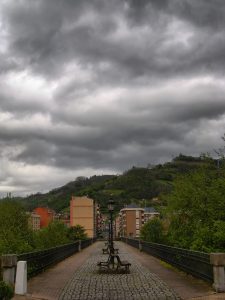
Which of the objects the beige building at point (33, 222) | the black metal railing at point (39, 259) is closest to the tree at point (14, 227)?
the black metal railing at point (39, 259)

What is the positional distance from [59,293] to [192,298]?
11.9ft

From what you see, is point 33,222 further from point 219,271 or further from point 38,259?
point 219,271

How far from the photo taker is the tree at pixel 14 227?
65.5ft

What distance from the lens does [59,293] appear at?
1338 cm

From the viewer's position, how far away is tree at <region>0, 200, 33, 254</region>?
786 inches

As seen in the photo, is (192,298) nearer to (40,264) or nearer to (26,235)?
(40,264)

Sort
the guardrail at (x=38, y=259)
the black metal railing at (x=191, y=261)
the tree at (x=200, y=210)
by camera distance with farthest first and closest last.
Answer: the tree at (x=200, y=210) → the guardrail at (x=38, y=259) → the black metal railing at (x=191, y=261)

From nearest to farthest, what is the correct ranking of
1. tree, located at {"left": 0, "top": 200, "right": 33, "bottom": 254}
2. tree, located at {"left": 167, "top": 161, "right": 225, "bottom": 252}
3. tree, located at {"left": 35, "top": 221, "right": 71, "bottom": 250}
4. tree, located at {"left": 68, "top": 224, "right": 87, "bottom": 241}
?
tree, located at {"left": 167, "top": 161, "right": 225, "bottom": 252} < tree, located at {"left": 0, "top": 200, "right": 33, "bottom": 254} < tree, located at {"left": 35, "top": 221, "right": 71, "bottom": 250} < tree, located at {"left": 68, "top": 224, "right": 87, "bottom": 241}

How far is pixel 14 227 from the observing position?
2491 cm

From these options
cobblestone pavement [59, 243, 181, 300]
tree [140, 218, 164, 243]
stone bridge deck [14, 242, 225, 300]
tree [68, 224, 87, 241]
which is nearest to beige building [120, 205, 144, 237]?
tree [68, 224, 87, 241]

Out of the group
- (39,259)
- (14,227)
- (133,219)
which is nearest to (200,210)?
(39,259)

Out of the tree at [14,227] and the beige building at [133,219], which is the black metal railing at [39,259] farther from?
the beige building at [133,219]

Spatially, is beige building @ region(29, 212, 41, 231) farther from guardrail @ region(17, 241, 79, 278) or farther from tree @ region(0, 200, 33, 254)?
guardrail @ region(17, 241, 79, 278)

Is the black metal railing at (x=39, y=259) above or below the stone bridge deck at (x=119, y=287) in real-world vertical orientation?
above
